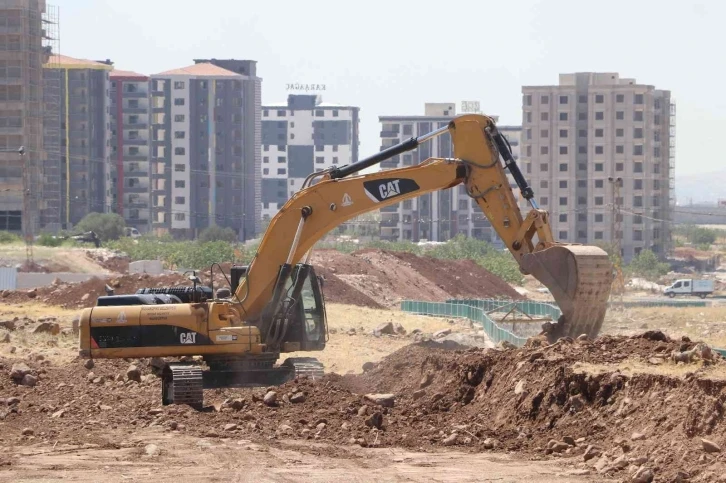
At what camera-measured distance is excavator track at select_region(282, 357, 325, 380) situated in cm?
2227

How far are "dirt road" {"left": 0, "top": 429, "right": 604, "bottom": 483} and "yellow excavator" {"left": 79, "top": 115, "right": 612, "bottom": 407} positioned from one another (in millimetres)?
3907

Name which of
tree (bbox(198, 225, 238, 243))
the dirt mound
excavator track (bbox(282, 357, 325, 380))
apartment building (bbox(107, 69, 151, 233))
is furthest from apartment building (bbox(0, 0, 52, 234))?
excavator track (bbox(282, 357, 325, 380))

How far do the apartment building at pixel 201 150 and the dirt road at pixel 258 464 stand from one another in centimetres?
14457

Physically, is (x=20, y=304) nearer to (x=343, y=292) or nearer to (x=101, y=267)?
(x=343, y=292)

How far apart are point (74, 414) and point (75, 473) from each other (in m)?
5.82

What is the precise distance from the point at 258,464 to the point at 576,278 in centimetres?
734

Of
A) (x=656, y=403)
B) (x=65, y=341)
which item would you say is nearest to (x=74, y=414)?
(x=656, y=403)

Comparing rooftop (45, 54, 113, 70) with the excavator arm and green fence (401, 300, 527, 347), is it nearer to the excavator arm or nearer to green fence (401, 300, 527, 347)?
green fence (401, 300, 527, 347)

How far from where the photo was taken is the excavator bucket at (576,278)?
21328 mm

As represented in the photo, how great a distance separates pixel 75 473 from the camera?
1573cm

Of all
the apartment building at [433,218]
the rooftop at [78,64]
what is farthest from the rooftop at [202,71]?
the apartment building at [433,218]

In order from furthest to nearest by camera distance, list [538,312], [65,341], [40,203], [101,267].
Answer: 1. [40,203]
2. [101,267]
3. [538,312]
4. [65,341]

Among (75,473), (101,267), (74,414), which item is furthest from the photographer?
(101,267)

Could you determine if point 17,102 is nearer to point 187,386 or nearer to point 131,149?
point 131,149
